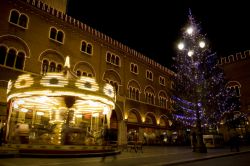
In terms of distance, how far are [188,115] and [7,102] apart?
620 inches

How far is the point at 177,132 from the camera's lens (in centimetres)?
3106

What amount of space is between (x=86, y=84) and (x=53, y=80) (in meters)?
1.83

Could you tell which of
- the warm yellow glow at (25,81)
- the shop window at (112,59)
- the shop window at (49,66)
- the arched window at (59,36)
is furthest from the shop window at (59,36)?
the warm yellow glow at (25,81)

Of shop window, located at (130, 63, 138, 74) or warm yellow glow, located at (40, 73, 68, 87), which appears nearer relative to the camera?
warm yellow glow, located at (40, 73, 68, 87)

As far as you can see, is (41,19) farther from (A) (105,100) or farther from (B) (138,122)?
(B) (138,122)

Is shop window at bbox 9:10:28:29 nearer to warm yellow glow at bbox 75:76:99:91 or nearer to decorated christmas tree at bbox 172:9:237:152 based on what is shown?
warm yellow glow at bbox 75:76:99:91

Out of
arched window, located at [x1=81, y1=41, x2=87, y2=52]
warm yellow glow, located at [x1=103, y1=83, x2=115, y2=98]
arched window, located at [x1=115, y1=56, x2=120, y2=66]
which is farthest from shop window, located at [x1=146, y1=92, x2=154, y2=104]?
warm yellow glow, located at [x1=103, y1=83, x2=115, y2=98]

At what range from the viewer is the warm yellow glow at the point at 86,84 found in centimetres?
1257

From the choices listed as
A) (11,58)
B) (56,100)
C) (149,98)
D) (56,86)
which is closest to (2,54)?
(11,58)

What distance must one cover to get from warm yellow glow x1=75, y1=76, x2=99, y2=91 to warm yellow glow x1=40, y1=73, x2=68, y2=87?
0.72 metres

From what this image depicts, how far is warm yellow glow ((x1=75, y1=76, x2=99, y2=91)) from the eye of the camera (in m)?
12.6

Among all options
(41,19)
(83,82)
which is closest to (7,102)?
(83,82)

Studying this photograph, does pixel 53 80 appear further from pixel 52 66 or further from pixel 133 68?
pixel 133 68

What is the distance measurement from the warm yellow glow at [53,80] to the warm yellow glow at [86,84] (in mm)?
725
